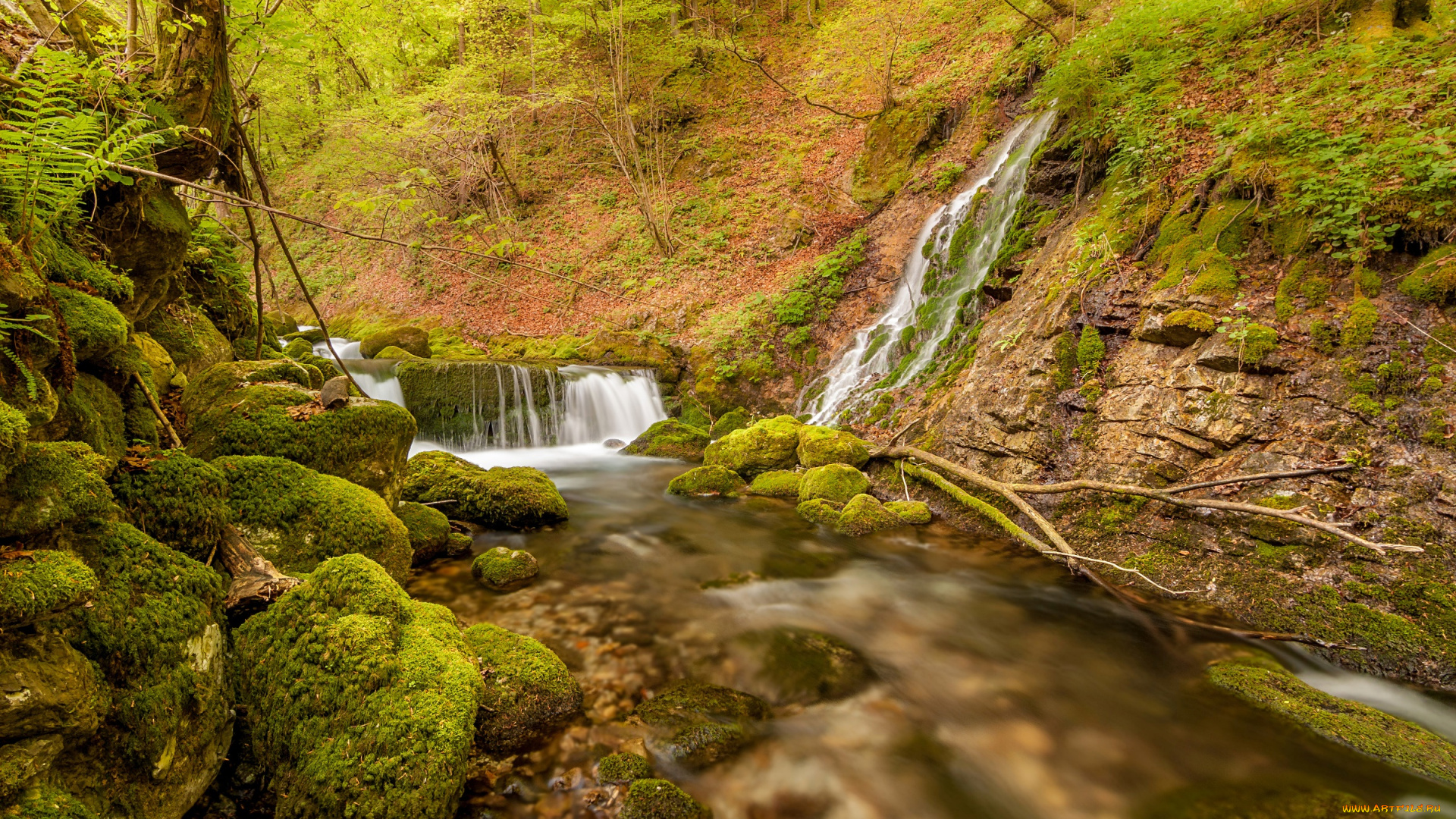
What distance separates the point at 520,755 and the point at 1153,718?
11.6ft

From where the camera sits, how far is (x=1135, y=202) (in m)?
6.27

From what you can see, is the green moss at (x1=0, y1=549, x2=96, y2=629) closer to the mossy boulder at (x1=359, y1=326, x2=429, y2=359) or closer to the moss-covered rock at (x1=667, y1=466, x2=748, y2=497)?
the moss-covered rock at (x1=667, y1=466, x2=748, y2=497)

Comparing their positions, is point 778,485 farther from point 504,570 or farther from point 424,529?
point 424,529

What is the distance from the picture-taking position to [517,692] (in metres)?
2.96

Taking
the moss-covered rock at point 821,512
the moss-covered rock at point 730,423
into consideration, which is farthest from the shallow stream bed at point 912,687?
the moss-covered rock at point 730,423

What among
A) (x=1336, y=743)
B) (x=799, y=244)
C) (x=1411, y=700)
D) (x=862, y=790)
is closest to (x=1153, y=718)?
(x=1336, y=743)

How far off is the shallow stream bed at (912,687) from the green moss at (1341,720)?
0.10m

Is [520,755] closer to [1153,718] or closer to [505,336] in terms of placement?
[1153,718]

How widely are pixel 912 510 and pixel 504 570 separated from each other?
4.19 m

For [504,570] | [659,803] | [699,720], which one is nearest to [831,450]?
[504,570]

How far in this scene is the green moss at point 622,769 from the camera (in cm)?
270

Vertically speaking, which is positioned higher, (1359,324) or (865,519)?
(1359,324)

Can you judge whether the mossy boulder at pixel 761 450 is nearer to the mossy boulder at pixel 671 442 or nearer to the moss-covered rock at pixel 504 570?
the mossy boulder at pixel 671 442

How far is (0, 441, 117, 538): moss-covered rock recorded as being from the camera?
1.76 meters
